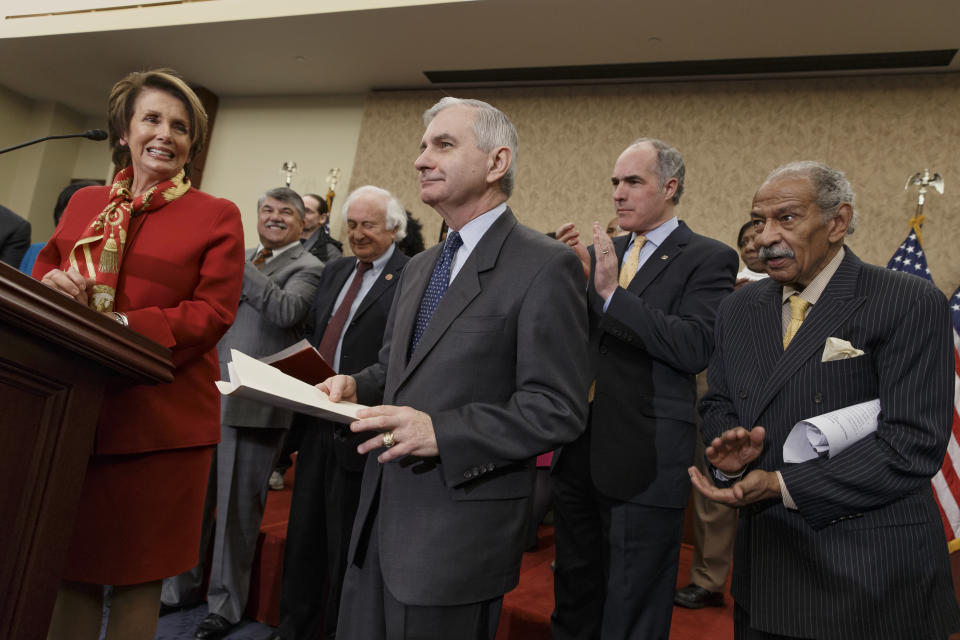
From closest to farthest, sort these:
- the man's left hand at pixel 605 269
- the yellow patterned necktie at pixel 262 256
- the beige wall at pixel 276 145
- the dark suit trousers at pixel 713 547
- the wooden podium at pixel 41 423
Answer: the wooden podium at pixel 41 423, the man's left hand at pixel 605 269, the dark suit trousers at pixel 713 547, the yellow patterned necktie at pixel 262 256, the beige wall at pixel 276 145

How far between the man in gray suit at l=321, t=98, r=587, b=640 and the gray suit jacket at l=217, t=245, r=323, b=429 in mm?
1305

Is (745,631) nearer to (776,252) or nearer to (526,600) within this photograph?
(776,252)

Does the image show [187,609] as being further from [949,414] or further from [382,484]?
[949,414]

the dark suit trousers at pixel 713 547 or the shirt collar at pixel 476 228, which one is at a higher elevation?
the shirt collar at pixel 476 228

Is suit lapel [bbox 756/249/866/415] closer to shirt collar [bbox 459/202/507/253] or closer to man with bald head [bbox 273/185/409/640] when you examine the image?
shirt collar [bbox 459/202/507/253]

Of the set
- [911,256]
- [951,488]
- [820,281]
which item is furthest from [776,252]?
[911,256]

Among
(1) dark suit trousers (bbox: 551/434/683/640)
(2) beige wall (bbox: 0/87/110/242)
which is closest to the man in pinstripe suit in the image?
(1) dark suit trousers (bbox: 551/434/683/640)

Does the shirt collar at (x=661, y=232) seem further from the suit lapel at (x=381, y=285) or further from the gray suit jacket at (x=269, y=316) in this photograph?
the gray suit jacket at (x=269, y=316)

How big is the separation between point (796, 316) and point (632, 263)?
0.74 m

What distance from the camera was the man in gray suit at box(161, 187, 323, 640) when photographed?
2.59 m

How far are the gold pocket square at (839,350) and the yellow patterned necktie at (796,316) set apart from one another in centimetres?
12

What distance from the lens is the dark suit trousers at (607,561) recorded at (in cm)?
187

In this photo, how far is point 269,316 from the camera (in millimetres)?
2701

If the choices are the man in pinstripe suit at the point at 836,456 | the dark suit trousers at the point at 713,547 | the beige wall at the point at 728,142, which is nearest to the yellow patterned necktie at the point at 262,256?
the dark suit trousers at the point at 713,547
